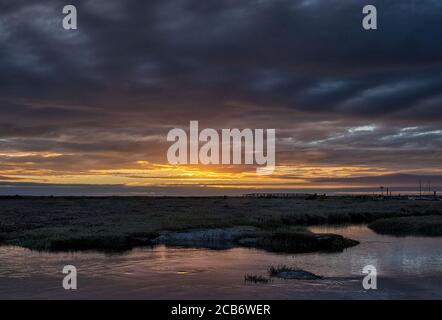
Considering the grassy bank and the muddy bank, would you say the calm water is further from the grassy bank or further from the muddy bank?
the grassy bank

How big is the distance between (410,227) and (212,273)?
3832cm

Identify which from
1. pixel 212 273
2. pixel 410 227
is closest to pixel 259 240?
pixel 212 273

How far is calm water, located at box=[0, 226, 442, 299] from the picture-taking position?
26109mm

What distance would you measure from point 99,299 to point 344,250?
25.0m

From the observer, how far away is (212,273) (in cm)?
3228

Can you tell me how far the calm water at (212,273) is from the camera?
2611 cm

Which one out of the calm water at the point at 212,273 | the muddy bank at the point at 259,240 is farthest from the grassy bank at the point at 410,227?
the muddy bank at the point at 259,240

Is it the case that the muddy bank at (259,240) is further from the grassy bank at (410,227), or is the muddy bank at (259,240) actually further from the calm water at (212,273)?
the grassy bank at (410,227)

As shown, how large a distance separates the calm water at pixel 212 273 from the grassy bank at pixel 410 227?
42.6ft

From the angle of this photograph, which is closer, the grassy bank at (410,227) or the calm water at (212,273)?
the calm water at (212,273)
